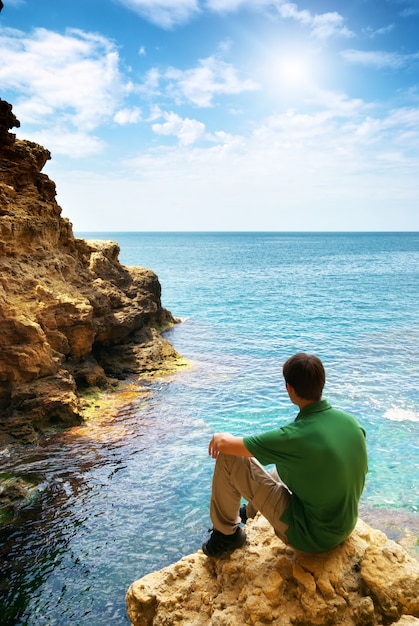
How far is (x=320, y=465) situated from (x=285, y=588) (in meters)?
1.34

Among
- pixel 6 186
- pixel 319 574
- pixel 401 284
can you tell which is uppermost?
pixel 6 186

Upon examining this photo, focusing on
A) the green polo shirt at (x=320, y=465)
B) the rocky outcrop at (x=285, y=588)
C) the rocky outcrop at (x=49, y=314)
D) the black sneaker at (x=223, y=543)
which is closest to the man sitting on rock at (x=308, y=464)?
the green polo shirt at (x=320, y=465)

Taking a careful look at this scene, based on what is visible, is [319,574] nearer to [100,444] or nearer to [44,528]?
[44,528]

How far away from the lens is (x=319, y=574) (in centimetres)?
427

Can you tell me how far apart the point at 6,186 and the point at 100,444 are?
753 cm

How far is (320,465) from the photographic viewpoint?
13.1 ft

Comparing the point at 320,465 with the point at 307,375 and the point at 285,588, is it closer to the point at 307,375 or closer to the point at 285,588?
the point at 307,375

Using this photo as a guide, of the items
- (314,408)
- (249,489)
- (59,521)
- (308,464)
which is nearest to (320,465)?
(308,464)

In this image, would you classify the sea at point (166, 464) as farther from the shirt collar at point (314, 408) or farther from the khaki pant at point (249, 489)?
the shirt collar at point (314, 408)

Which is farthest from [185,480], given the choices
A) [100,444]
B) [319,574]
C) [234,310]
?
[234,310]

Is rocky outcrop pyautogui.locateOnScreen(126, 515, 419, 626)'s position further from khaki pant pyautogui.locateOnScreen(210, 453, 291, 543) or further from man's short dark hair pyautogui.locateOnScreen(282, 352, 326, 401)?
man's short dark hair pyautogui.locateOnScreen(282, 352, 326, 401)

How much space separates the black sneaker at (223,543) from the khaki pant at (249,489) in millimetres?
315

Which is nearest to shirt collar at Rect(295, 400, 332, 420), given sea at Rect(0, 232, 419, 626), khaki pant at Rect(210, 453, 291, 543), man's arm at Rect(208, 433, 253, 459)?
man's arm at Rect(208, 433, 253, 459)

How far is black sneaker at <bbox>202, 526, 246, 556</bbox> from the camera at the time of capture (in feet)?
16.0
